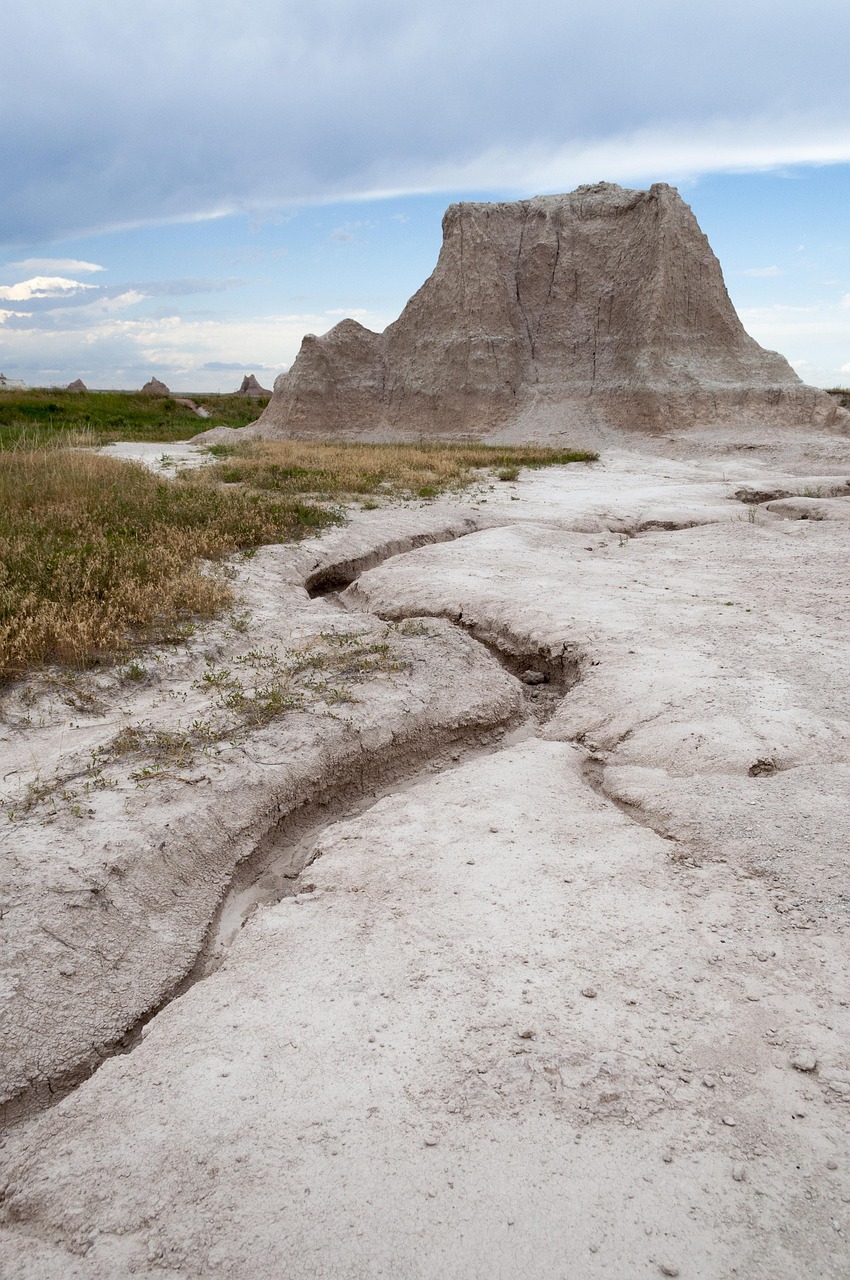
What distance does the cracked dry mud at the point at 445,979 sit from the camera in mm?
2076

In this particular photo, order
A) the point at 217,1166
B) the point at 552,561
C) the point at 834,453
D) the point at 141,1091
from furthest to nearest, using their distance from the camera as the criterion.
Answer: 1. the point at 834,453
2. the point at 552,561
3. the point at 141,1091
4. the point at 217,1166

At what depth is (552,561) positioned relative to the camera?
26.3 ft

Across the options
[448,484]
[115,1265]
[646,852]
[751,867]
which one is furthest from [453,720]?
[448,484]

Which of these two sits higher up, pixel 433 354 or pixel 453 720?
pixel 433 354

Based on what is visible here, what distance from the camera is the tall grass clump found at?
5.27m

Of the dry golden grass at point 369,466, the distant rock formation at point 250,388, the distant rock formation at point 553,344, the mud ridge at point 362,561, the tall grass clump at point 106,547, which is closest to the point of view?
the tall grass clump at point 106,547

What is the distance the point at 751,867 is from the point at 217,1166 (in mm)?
2325

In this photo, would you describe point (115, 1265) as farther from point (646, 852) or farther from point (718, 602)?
point (718, 602)

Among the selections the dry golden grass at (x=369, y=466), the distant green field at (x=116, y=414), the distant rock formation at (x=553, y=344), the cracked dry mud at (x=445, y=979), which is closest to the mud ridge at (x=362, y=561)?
the dry golden grass at (x=369, y=466)

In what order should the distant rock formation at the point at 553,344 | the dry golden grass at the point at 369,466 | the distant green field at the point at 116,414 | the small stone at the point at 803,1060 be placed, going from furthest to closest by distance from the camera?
the distant green field at the point at 116,414 < the distant rock formation at the point at 553,344 < the dry golden grass at the point at 369,466 < the small stone at the point at 803,1060

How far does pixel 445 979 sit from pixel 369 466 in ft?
39.8

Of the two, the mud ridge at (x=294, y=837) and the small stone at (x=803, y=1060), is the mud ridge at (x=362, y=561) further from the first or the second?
the small stone at (x=803, y=1060)

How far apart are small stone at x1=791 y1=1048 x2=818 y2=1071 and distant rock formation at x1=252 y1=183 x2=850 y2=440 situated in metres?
19.7

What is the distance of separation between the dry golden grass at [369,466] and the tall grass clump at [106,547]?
5.04ft
